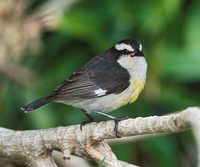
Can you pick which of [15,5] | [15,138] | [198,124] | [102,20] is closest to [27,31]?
[15,5]

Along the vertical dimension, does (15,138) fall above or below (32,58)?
below

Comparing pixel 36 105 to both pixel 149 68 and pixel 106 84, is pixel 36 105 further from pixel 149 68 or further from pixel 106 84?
pixel 149 68

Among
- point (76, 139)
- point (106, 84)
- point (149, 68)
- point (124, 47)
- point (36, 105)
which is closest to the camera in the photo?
point (76, 139)

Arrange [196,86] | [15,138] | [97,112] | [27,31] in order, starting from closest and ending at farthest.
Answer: [15,138], [97,112], [27,31], [196,86]

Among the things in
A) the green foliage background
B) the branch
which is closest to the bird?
the branch

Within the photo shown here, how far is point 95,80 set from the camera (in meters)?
5.08

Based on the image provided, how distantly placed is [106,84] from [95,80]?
97 mm

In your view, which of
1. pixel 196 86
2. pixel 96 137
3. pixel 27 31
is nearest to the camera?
pixel 96 137

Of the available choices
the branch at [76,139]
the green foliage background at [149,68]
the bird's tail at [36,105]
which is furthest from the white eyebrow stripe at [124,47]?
the green foliage background at [149,68]

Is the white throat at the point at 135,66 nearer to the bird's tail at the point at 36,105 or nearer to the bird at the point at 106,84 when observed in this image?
the bird at the point at 106,84

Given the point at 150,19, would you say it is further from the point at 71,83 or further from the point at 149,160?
the point at 71,83

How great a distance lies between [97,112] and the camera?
16.3 feet

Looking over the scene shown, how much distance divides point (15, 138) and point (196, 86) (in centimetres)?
269

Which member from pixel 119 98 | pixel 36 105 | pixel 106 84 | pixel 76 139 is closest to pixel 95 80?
pixel 106 84
